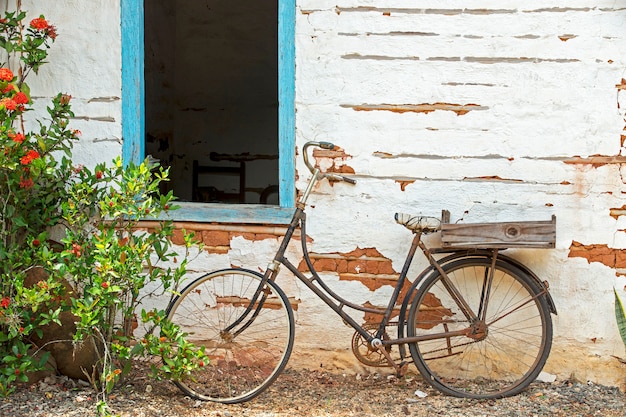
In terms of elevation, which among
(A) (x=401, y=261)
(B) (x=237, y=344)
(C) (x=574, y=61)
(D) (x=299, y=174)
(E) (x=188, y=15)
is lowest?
(B) (x=237, y=344)

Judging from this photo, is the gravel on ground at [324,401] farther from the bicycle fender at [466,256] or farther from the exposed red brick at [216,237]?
the exposed red brick at [216,237]

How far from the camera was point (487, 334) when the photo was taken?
4152mm

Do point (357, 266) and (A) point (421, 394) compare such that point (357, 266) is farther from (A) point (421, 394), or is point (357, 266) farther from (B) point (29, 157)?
(B) point (29, 157)

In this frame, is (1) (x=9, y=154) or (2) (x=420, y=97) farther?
(2) (x=420, y=97)

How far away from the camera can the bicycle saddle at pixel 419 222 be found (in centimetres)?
402

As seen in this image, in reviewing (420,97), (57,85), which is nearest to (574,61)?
(420,97)

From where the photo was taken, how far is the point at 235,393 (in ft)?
13.8

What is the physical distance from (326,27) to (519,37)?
1094 mm

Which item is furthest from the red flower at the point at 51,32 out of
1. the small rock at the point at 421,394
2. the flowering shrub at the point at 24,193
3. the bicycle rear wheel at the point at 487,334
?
the small rock at the point at 421,394

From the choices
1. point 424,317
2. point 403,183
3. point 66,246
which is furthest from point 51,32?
point 424,317

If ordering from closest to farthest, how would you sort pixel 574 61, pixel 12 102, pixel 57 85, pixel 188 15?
pixel 12 102
pixel 574 61
pixel 57 85
pixel 188 15

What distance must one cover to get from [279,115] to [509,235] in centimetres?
148

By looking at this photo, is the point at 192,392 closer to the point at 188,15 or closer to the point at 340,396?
the point at 340,396

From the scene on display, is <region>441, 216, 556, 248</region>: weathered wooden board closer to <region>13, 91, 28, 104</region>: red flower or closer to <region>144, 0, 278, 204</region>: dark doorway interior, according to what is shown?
<region>13, 91, 28, 104</region>: red flower
